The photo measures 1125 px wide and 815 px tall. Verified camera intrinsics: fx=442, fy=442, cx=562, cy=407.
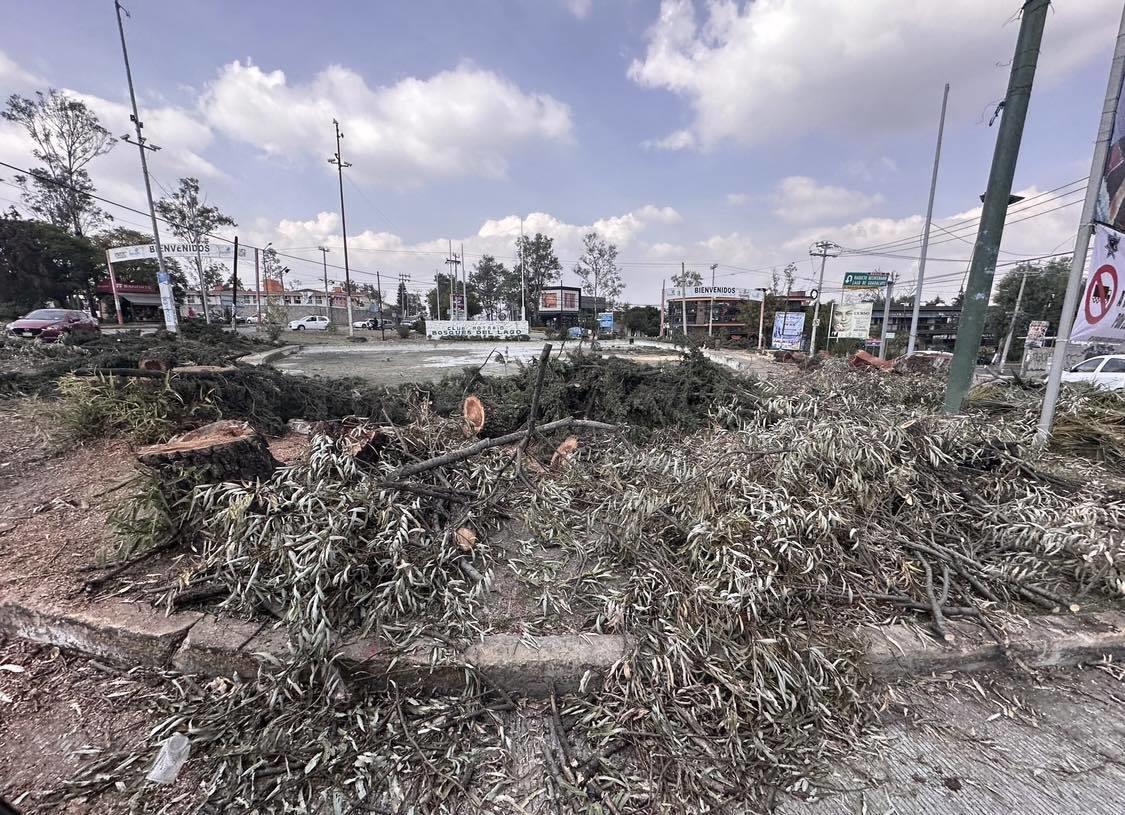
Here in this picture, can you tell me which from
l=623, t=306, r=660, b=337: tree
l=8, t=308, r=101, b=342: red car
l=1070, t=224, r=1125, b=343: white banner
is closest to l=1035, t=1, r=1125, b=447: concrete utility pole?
l=1070, t=224, r=1125, b=343: white banner

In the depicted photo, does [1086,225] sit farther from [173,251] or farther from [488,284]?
[488,284]

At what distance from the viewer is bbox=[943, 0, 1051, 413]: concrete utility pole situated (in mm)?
3814

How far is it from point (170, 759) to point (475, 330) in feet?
84.1

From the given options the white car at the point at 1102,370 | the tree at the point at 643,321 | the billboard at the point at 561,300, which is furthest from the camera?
the tree at the point at 643,321

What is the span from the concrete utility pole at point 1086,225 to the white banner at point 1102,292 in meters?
0.06

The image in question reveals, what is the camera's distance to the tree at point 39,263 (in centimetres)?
2560

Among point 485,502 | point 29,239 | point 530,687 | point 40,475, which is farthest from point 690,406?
point 29,239

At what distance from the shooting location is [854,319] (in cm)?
1446

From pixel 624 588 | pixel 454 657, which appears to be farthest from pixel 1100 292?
pixel 454 657

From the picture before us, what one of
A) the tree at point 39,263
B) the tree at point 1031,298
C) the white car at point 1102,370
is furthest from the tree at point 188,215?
the tree at point 1031,298

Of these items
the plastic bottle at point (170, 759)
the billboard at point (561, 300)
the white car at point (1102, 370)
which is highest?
the billboard at point (561, 300)

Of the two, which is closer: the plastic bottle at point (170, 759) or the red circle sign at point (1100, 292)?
the plastic bottle at point (170, 759)

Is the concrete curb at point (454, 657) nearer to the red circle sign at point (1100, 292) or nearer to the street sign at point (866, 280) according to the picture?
the red circle sign at point (1100, 292)

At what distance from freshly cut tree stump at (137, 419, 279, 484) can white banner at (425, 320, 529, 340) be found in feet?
77.7
